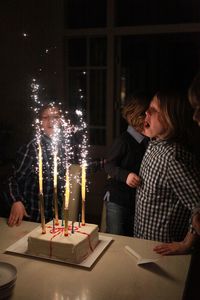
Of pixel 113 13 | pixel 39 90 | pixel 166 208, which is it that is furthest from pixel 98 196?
pixel 166 208

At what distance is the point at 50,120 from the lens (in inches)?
87.9

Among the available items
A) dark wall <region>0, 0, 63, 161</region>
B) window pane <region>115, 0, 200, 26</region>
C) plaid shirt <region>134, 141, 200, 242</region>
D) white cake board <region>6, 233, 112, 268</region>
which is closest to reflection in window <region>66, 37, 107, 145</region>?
dark wall <region>0, 0, 63, 161</region>

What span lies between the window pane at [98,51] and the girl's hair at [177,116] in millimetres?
2876

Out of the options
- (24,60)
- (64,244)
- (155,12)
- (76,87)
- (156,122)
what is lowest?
(64,244)

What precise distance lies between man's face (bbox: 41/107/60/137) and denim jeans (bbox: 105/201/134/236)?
0.58 metres

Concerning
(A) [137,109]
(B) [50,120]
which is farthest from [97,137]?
(A) [137,109]

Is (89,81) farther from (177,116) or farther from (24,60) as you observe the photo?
(177,116)

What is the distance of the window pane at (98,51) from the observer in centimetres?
444

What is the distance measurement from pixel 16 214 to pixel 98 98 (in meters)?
2.89

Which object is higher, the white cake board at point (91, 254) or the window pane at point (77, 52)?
the window pane at point (77, 52)

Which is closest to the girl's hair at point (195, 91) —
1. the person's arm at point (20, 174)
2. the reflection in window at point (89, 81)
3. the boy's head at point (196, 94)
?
the boy's head at point (196, 94)

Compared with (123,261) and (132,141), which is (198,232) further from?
(132,141)

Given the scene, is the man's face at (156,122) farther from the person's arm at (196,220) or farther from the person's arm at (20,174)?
the person's arm at (20,174)

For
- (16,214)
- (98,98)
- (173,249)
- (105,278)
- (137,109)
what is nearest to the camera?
(105,278)
